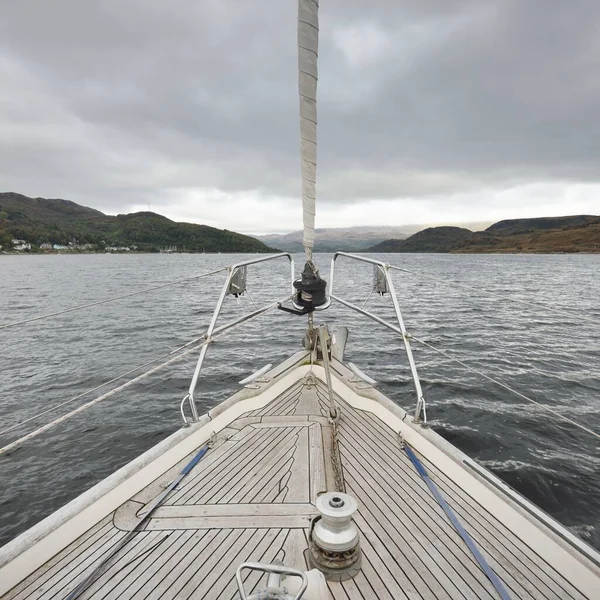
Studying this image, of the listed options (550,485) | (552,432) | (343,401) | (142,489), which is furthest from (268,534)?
(552,432)

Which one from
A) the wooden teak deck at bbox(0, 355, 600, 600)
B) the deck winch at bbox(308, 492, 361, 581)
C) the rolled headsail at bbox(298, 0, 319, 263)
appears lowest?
the wooden teak deck at bbox(0, 355, 600, 600)

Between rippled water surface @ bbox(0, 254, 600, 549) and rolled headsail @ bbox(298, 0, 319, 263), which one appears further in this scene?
rippled water surface @ bbox(0, 254, 600, 549)

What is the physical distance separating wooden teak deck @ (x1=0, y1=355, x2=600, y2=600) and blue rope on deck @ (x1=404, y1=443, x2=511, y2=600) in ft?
0.13

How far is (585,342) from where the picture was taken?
12672mm

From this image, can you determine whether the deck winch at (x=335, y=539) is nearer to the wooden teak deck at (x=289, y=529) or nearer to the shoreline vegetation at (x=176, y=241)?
the wooden teak deck at (x=289, y=529)

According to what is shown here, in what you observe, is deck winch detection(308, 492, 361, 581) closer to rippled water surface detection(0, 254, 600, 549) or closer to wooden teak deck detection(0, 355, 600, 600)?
wooden teak deck detection(0, 355, 600, 600)

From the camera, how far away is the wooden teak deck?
218cm

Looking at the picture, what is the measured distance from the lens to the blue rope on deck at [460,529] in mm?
2138

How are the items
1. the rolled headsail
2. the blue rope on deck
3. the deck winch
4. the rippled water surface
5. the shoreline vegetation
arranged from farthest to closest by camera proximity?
the shoreline vegetation → the rippled water surface → the rolled headsail → the blue rope on deck → the deck winch

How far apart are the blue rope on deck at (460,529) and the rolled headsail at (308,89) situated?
9.41 ft

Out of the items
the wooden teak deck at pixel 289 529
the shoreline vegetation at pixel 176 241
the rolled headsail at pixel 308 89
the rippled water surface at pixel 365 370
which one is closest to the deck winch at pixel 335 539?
the wooden teak deck at pixel 289 529

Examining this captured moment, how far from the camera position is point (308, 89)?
2.88 meters

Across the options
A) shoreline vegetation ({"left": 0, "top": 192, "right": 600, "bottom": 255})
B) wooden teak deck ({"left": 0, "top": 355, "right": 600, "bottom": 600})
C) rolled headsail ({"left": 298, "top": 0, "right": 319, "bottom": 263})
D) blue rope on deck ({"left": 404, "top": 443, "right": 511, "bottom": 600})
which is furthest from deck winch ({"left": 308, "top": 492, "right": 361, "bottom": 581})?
shoreline vegetation ({"left": 0, "top": 192, "right": 600, "bottom": 255})

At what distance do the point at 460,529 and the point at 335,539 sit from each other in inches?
44.9
